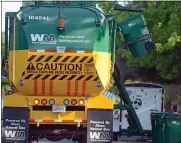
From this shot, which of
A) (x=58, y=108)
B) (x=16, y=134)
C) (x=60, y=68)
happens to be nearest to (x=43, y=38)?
(x=60, y=68)

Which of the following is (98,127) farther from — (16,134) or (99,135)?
(16,134)

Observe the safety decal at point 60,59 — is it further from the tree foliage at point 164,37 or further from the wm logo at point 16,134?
the tree foliage at point 164,37

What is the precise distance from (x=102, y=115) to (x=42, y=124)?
1.20m

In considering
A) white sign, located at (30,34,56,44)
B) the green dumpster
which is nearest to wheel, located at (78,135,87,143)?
white sign, located at (30,34,56,44)

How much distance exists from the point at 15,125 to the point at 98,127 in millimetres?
1576

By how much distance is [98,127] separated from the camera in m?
10.7

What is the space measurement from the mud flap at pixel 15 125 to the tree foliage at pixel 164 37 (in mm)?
9960

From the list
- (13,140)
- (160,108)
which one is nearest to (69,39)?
(13,140)

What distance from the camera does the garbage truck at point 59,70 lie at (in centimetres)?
1040

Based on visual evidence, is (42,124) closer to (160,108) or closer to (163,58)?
(160,108)

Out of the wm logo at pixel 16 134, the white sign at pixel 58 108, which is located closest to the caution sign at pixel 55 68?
the white sign at pixel 58 108

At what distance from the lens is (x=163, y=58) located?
21016 mm

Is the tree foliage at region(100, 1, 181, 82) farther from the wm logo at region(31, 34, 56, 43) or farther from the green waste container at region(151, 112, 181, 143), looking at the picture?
the wm logo at region(31, 34, 56, 43)

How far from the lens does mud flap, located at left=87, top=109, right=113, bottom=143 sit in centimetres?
1064
